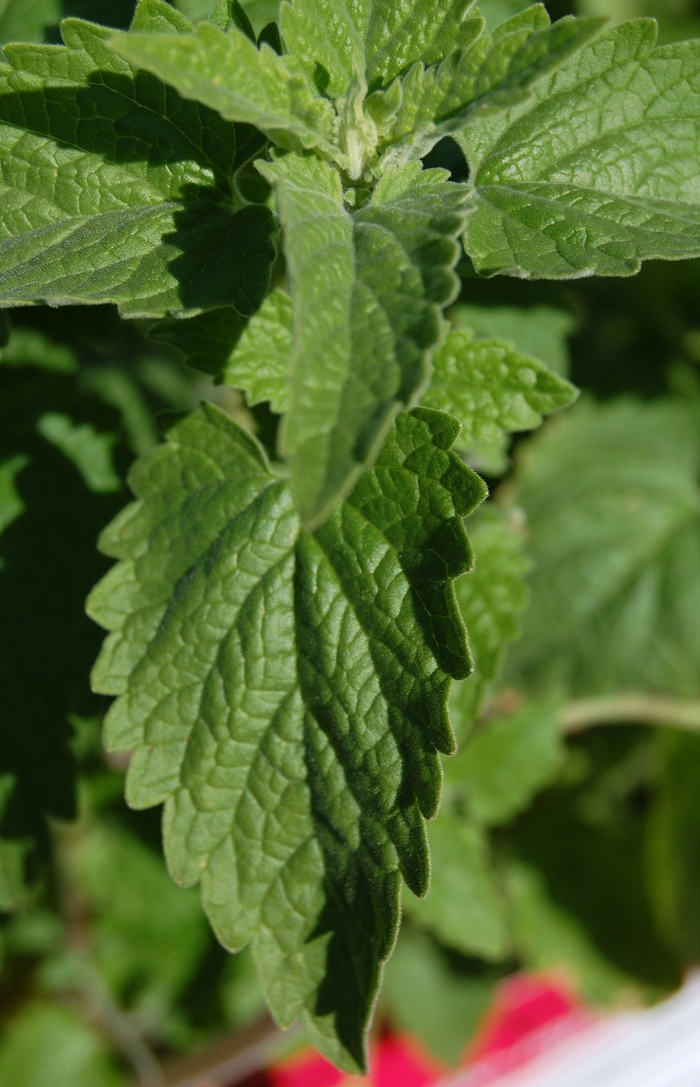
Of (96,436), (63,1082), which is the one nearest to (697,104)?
(96,436)

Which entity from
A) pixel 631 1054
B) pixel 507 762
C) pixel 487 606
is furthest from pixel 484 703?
pixel 631 1054

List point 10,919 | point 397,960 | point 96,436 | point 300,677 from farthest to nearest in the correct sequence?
point 397,960 < point 10,919 < point 96,436 < point 300,677

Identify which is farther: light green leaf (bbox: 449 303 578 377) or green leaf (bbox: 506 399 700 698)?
green leaf (bbox: 506 399 700 698)

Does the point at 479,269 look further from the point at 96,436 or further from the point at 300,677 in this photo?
the point at 96,436

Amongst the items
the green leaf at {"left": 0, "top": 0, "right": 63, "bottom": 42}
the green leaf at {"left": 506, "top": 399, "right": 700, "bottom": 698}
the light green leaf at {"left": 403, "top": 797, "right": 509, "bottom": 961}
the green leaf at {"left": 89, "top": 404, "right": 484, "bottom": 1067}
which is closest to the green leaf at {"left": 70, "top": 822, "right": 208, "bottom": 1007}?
the light green leaf at {"left": 403, "top": 797, "right": 509, "bottom": 961}

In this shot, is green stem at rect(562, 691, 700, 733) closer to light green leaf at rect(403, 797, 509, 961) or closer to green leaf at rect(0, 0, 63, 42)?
light green leaf at rect(403, 797, 509, 961)

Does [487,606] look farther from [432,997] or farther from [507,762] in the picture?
[432,997]

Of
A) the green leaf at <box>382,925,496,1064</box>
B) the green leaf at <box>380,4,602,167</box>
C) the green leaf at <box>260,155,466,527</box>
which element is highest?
the green leaf at <box>380,4,602,167</box>
